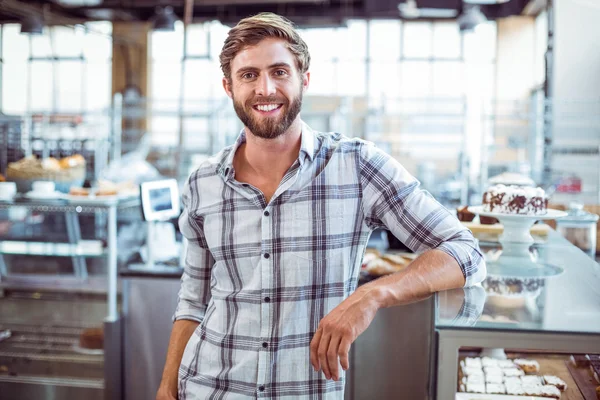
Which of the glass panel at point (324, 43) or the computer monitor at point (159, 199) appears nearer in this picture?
the computer monitor at point (159, 199)

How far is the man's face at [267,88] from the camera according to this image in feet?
3.96

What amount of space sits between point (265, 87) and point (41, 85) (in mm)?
12889

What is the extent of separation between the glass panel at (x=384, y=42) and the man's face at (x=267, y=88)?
11217 millimetres

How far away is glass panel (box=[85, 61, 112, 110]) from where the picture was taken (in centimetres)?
1280

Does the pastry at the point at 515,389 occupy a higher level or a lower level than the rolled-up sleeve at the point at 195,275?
lower

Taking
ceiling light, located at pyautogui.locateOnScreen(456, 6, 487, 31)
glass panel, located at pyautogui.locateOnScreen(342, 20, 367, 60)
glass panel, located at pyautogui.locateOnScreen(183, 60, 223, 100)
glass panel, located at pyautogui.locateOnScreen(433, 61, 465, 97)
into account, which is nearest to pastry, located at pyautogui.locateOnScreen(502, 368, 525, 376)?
ceiling light, located at pyautogui.locateOnScreen(456, 6, 487, 31)

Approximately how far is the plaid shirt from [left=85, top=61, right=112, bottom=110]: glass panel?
12375 millimetres

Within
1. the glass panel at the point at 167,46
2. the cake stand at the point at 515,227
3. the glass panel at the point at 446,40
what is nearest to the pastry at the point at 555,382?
the cake stand at the point at 515,227

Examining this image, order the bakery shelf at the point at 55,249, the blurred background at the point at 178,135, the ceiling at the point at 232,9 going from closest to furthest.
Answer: the blurred background at the point at 178,135 < the bakery shelf at the point at 55,249 < the ceiling at the point at 232,9

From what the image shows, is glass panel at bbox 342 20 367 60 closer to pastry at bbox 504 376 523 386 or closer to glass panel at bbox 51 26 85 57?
glass panel at bbox 51 26 85 57

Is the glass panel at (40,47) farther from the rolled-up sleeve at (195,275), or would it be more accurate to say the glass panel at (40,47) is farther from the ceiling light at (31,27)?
the rolled-up sleeve at (195,275)

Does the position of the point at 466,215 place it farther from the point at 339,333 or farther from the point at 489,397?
the point at 339,333

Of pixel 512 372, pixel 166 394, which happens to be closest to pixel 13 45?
pixel 166 394

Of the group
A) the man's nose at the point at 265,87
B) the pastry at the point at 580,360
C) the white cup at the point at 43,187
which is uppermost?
the man's nose at the point at 265,87
